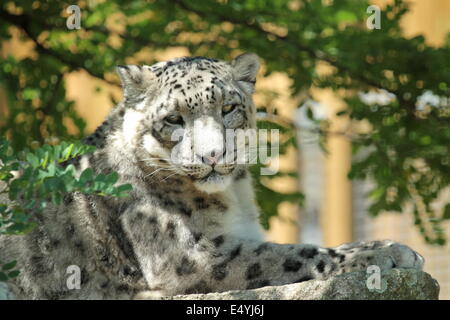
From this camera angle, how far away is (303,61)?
948 cm

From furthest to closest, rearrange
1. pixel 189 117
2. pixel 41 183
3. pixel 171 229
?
pixel 189 117 < pixel 171 229 < pixel 41 183

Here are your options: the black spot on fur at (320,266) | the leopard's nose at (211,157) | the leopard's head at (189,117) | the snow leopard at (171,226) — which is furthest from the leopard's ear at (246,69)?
the black spot on fur at (320,266)

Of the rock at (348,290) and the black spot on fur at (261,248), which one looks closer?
the rock at (348,290)

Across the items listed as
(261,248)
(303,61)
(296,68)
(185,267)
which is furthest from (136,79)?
(303,61)

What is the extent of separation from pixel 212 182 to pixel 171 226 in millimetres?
435

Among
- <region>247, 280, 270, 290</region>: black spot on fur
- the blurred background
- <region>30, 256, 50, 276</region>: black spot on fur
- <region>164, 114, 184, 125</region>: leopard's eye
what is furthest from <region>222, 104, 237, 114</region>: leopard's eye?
the blurred background

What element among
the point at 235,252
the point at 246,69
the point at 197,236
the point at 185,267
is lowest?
the point at 185,267

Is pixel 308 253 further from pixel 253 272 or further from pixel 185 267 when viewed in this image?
pixel 185 267

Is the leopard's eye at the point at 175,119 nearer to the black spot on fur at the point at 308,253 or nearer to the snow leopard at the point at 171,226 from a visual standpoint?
the snow leopard at the point at 171,226

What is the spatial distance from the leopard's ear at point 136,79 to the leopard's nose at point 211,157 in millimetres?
857

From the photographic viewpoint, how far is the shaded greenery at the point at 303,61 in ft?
29.3

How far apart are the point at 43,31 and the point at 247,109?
3.69 meters

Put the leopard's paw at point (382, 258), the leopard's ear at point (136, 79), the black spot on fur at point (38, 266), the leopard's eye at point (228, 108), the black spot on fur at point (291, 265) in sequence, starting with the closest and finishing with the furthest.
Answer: the leopard's paw at point (382, 258) < the black spot on fur at point (291, 265) < the black spot on fur at point (38, 266) < the leopard's eye at point (228, 108) < the leopard's ear at point (136, 79)
